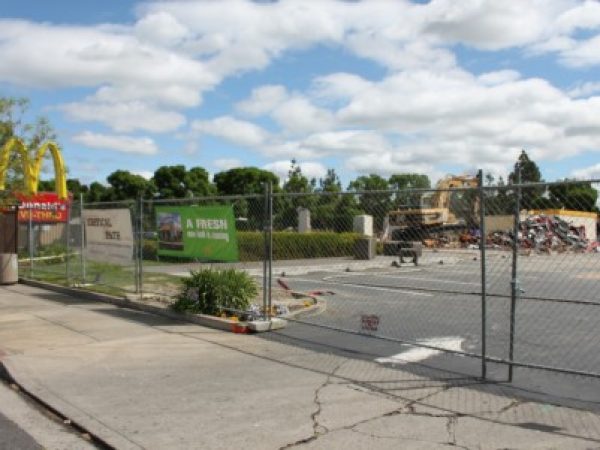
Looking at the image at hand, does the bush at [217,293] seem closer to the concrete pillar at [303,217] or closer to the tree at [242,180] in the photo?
the concrete pillar at [303,217]

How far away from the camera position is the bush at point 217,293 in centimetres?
1087

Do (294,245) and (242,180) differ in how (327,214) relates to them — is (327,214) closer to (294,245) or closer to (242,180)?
(294,245)

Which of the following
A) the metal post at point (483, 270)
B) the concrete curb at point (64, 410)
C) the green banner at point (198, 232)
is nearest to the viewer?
the concrete curb at point (64, 410)

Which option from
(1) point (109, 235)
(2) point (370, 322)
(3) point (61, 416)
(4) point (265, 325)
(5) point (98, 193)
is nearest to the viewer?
(3) point (61, 416)

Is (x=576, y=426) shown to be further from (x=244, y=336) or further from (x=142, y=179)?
(x=142, y=179)

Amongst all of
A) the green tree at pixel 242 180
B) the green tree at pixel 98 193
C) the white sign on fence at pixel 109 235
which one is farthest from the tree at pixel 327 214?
the green tree at pixel 98 193

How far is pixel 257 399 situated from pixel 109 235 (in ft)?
31.7

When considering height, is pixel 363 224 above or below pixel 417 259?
above

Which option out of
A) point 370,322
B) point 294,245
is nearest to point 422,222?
point 370,322

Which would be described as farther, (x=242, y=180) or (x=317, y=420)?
(x=242, y=180)

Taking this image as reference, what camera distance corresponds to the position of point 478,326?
408 inches

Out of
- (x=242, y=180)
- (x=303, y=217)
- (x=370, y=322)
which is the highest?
(x=242, y=180)

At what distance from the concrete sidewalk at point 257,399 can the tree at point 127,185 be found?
86.1 metres

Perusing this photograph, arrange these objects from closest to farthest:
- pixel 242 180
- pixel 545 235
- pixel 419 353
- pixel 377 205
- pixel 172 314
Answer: pixel 545 235
pixel 419 353
pixel 377 205
pixel 172 314
pixel 242 180
